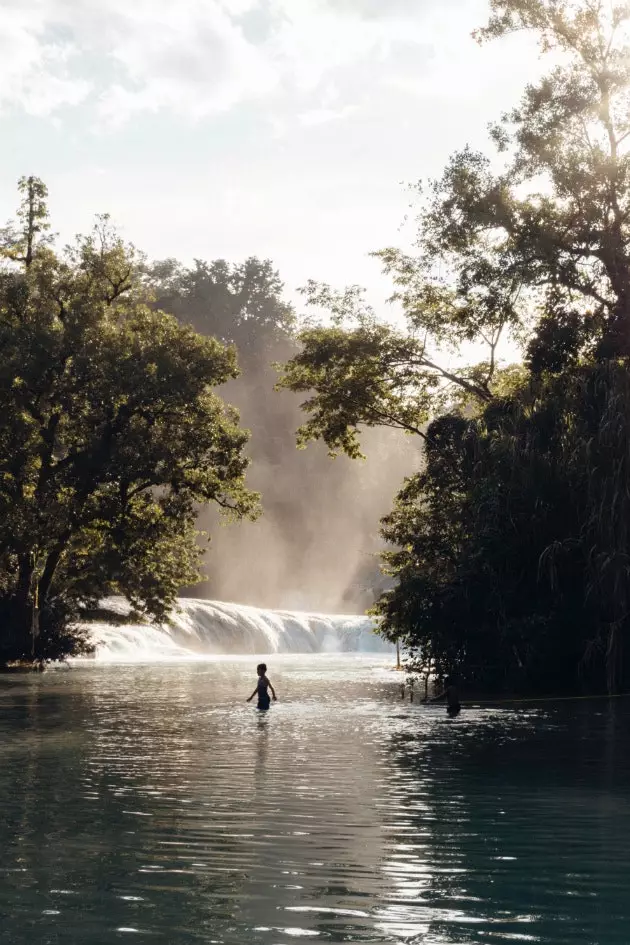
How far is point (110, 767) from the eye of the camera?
1712 centimetres

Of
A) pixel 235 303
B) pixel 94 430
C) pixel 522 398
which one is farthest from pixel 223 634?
pixel 235 303

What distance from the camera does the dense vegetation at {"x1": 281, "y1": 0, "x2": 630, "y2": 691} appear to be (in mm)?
29938

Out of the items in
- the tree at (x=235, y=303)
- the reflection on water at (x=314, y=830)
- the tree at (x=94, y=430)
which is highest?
the tree at (x=235, y=303)

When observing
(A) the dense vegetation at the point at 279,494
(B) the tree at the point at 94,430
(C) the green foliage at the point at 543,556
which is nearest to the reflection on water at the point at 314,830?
(C) the green foliage at the point at 543,556

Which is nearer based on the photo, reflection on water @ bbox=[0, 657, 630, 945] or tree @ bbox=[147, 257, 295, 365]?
reflection on water @ bbox=[0, 657, 630, 945]

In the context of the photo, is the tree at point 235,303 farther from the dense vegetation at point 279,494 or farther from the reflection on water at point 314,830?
the reflection on water at point 314,830

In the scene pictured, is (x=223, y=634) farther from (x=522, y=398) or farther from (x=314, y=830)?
(x=314, y=830)

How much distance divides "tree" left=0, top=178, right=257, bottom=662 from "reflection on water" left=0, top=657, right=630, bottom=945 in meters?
18.1

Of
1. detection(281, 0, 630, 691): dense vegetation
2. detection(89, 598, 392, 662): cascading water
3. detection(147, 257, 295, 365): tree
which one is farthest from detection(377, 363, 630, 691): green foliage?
detection(147, 257, 295, 365): tree

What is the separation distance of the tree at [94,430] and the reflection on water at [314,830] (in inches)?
713

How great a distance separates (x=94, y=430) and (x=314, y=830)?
32.4m

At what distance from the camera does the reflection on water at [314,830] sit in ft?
27.6

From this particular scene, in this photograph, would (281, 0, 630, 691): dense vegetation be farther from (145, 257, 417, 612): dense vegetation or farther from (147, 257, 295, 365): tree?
(147, 257, 295, 365): tree

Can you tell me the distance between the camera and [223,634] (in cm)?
6694
